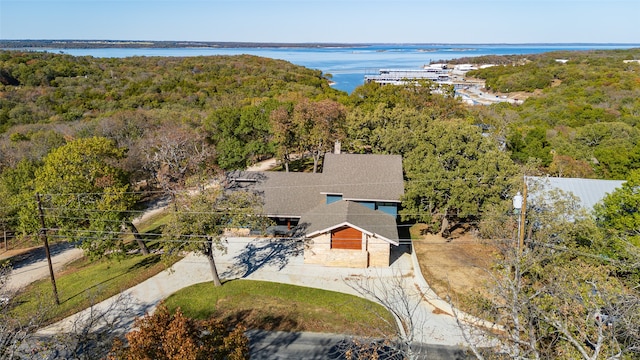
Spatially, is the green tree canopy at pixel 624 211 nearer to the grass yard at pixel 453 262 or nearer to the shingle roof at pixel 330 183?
the grass yard at pixel 453 262

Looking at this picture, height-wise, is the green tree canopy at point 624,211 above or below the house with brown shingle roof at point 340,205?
above

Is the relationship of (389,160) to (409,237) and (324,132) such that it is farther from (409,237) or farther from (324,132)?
(324,132)

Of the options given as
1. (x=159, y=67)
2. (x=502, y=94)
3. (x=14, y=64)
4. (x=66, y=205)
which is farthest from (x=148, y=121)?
(x=502, y=94)

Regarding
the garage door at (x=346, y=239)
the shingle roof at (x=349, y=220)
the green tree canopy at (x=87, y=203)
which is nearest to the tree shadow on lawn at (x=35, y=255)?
the green tree canopy at (x=87, y=203)

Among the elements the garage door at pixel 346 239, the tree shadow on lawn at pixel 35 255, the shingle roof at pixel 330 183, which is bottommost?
the tree shadow on lawn at pixel 35 255

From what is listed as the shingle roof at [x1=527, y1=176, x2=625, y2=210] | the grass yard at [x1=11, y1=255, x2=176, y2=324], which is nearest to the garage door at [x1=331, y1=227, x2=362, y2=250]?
the grass yard at [x1=11, y1=255, x2=176, y2=324]

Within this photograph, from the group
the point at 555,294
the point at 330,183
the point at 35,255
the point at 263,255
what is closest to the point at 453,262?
the point at 330,183
